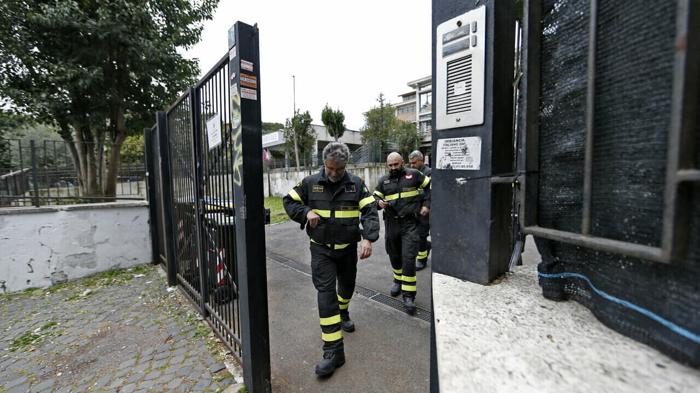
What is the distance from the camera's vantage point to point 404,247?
3771 millimetres

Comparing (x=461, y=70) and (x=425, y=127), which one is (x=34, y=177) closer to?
(x=461, y=70)

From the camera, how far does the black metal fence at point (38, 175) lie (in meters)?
4.84

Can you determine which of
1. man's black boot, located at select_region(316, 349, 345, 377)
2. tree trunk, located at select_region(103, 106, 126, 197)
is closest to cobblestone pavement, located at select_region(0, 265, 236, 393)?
man's black boot, located at select_region(316, 349, 345, 377)

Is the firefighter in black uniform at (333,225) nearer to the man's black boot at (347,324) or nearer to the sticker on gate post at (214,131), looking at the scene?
the man's black boot at (347,324)

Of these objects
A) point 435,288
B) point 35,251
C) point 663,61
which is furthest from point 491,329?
point 35,251

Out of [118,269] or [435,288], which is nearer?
[435,288]

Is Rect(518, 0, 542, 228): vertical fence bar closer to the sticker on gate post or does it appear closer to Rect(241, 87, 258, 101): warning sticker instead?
Rect(241, 87, 258, 101): warning sticker

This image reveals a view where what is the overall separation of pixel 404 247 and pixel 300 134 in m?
19.9

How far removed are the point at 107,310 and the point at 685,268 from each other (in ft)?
17.1

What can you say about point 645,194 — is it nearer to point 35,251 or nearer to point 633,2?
point 633,2

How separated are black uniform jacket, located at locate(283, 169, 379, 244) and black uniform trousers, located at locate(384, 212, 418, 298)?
90cm

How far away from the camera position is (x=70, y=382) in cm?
264

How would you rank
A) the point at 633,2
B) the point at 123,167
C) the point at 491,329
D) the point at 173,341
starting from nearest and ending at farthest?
1. the point at 633,2
2. the point at 491,329
3. the point at 173,341
4. the point at 123,167

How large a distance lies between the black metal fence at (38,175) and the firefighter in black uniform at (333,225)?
4.71 meters
